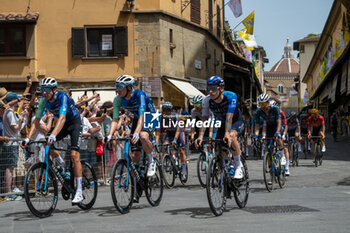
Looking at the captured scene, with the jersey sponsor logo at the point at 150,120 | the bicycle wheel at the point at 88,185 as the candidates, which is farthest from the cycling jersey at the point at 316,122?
the bicycle wheel at the point at 88,185

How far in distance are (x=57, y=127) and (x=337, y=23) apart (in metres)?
39.0

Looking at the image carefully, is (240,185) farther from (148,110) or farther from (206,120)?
(148,110)

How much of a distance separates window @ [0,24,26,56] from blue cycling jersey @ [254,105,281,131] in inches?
674

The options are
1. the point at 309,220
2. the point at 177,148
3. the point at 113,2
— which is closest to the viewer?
the point at 309,220

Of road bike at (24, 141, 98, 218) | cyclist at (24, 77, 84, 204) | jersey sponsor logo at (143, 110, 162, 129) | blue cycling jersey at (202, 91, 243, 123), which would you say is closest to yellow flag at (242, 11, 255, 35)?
jersey sponsor logo at (143, 110, 162, 129)

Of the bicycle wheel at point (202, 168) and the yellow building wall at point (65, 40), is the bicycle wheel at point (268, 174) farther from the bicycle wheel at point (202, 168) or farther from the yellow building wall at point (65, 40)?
the yellow building wall at point (65, 40)

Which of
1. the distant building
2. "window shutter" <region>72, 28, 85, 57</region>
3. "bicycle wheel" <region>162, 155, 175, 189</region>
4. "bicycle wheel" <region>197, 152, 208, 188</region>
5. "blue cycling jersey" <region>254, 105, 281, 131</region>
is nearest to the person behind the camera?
"blue cycling jersey" <region>254, 105, 281, 131</region>

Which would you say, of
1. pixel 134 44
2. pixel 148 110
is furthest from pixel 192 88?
pixel 148 110

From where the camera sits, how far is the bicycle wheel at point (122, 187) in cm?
809

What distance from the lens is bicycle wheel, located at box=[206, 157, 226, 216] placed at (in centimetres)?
778

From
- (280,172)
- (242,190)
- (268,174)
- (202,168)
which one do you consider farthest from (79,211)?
(280,172)

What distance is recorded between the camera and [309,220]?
24.5 ft

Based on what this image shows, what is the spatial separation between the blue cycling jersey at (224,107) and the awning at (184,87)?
17.6 metres

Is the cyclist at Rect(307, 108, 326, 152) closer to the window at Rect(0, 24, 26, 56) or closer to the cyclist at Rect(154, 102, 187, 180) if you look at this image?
the cyclist at Rect(154, 102, 187, 180)
